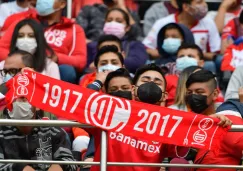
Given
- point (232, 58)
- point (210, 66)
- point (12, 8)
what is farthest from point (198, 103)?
point (12, 8)

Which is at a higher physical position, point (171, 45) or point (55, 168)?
point (171, 45)

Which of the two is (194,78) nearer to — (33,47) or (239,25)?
(33,47)

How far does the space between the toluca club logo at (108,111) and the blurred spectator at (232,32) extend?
484cm

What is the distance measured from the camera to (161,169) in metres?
8.95

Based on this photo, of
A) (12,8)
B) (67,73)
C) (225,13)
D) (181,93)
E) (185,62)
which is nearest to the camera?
(181,93)

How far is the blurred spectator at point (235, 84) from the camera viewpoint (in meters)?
11.4

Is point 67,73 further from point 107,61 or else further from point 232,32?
point 232,32

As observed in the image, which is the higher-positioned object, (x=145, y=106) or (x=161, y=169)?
(x=145, y=106)

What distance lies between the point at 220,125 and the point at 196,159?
2.21 feet

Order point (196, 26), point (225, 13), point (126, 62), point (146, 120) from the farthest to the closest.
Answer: point (225, 13) → point (196, 26) → point (126, 62) → point (146, 120)

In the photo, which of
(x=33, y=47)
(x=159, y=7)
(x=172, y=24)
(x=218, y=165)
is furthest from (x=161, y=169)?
(x=159, y=7)

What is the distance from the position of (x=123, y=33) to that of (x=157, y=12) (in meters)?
0.96

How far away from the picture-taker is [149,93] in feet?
29.9

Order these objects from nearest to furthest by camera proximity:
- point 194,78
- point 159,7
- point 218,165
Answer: point 218,165 → point 194,78 → point 159,7
